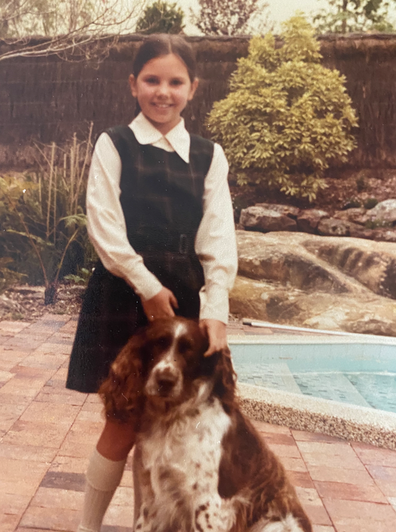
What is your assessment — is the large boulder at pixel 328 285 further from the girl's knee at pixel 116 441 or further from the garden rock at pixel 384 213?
the girl's knee at pixel 116 441

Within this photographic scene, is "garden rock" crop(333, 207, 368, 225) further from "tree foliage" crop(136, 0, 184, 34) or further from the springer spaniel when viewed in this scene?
"tree foliage" crop(136, 0, 184, 34)

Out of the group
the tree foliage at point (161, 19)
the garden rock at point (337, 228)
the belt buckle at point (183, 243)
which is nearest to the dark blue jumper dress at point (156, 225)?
the belt buckle at point (183, 243)

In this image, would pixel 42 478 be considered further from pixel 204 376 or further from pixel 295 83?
pixel 295 83

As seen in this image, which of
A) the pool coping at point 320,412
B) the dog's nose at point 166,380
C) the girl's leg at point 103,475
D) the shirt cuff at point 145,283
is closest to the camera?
the dog's nose at point 166,380

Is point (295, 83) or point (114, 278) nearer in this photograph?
point (114, 278)

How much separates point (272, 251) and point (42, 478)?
137cm

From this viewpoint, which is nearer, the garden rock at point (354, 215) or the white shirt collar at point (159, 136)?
the white shirt collar at point (159, 136)

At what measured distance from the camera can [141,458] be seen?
6.04ft

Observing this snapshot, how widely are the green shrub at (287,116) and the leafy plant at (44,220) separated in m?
0.70

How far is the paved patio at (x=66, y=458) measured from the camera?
200 cm

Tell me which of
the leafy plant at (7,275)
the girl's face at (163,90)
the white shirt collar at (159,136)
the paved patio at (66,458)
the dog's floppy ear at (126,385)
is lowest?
the paved patio at (66,458)

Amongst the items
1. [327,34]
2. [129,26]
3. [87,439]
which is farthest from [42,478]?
[327,34]

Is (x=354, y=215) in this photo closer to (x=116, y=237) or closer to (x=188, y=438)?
(x=116, y=237)

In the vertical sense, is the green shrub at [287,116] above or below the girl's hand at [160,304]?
above
